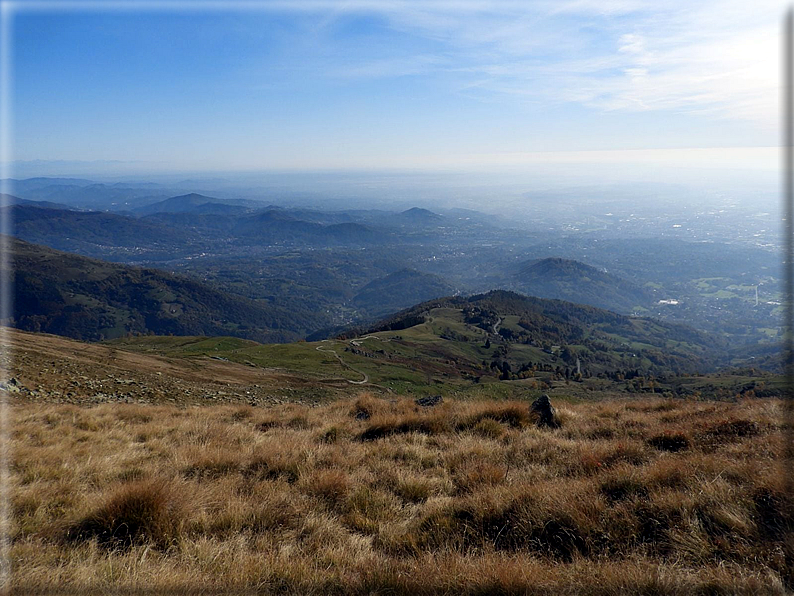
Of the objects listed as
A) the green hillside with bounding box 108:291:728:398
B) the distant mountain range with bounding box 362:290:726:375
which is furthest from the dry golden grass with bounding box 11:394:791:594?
the distant mountain range with bounding box 362:290:726:375

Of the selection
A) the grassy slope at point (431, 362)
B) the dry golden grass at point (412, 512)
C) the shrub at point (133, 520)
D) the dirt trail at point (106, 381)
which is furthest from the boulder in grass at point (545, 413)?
the dirt trail at point (106, 381)

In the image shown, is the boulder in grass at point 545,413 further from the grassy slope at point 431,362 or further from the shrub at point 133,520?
the grassy slope at point 431,362

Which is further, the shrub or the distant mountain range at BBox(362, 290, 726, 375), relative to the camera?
the distant mountain range at BBox(362, 290, 726, 375)

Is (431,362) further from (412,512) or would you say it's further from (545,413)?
(412,512)

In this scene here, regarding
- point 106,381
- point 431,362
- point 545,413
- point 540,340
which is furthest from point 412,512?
Answer: point 540,340

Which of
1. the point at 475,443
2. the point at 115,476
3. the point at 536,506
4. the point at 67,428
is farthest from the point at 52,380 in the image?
the point at 536,506

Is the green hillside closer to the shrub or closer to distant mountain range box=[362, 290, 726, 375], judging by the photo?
distant mountain range box=[362, 290, 726, 375]

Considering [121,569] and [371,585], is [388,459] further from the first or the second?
[121,569]
